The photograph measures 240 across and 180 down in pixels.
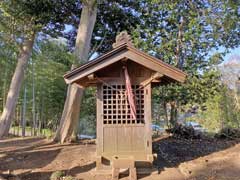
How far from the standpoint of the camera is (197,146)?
782 centimetres

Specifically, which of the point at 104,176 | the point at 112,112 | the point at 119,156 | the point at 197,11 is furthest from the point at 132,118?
the point at 197,11

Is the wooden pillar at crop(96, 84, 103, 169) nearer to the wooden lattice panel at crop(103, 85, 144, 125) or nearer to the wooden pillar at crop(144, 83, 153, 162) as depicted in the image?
the wooden lattice panel at crop(103, 85, 144, 125)

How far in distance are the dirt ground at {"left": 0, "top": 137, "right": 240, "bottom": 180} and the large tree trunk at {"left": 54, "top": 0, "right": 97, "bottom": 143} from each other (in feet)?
1.98

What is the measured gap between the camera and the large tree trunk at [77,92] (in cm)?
835

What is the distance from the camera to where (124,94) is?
5500 millimetres

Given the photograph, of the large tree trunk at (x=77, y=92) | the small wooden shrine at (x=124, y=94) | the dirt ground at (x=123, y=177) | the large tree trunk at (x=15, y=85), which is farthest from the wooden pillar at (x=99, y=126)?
the large tree trunk at (x=15, y=85)

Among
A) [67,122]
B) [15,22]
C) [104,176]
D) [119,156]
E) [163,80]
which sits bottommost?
[104,176]

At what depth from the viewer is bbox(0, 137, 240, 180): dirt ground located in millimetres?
5023

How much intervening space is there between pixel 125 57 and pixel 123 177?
7.63ft

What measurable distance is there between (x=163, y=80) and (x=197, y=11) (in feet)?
15.8

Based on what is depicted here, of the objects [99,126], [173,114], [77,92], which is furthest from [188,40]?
[99,126]

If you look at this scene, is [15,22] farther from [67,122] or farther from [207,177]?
[207,177]

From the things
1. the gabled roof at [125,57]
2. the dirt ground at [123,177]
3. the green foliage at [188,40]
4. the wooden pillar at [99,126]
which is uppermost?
the green foliage at [188,40]

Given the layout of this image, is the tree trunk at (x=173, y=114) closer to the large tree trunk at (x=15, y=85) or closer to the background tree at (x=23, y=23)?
the background tree at (x=23, y=23)
